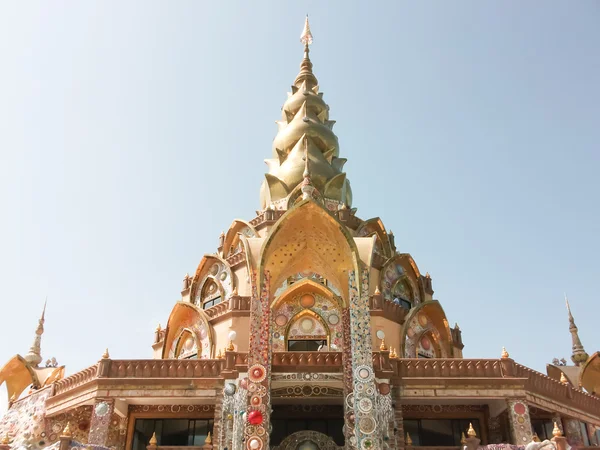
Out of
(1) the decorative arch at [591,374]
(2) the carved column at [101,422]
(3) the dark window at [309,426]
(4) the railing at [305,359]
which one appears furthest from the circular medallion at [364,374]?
(1) the decorative arch at [591,374]

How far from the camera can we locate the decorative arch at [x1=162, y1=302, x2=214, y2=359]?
27.0m

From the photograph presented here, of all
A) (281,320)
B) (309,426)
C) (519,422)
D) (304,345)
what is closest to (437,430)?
(519,422)

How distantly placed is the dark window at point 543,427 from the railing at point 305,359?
26.4 feet

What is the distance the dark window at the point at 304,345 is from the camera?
82.9 feet

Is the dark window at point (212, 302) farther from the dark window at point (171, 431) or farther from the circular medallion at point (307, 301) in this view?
the dark window at point (171, 431)

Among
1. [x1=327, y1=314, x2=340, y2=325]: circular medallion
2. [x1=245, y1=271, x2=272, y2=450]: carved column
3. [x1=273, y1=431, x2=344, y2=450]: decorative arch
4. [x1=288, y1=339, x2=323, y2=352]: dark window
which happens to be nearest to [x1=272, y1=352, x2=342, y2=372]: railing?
[x1=245, y1=271, x2=272, y2=450]: carved column

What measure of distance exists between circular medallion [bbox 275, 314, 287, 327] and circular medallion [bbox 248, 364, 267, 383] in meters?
7.20

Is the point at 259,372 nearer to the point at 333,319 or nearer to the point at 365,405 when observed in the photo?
the point at 365,405

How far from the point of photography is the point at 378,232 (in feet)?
103

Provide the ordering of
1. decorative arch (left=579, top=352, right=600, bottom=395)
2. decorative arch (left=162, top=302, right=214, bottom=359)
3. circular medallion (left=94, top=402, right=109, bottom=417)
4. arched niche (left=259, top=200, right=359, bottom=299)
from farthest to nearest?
1. decorative arch (left=579, top=352, right=600, bottom=395)
2. decorative arch (left=162, top=302, right=214, bottom=359)
3. circular medallion (left=94, top=402, right=109, bottom=417)
4. arched niche (left=259, top=200, right=359, bottom=299)

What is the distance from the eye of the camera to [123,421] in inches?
859

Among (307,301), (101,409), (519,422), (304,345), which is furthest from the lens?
(307,301)

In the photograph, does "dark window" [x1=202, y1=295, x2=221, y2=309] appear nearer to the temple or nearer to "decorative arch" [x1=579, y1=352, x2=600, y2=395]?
the temple

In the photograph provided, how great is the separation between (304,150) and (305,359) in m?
15.4
